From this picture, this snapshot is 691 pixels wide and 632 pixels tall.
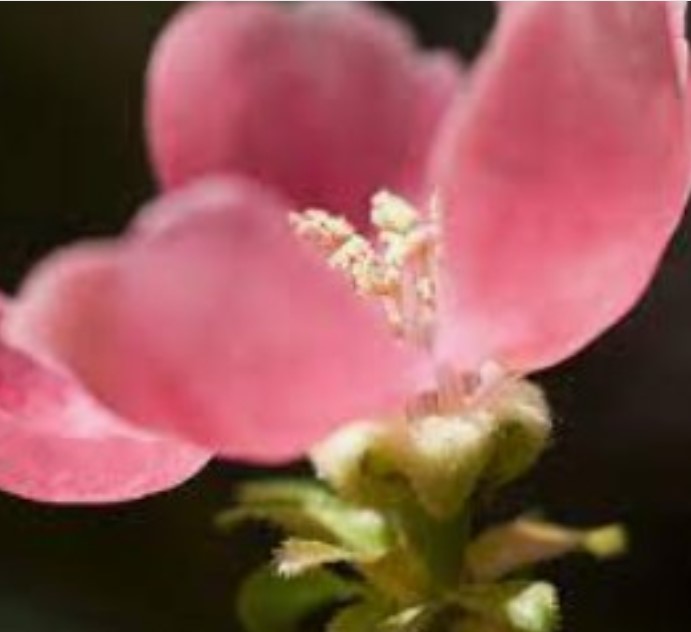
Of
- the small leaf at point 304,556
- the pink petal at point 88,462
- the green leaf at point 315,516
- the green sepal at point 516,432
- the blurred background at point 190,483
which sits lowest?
the blurred background at point 190,483

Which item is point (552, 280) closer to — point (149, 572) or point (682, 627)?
point (682, 627)

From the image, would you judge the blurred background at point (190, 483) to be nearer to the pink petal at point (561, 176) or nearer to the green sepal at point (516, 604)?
the pink petal at point (561, 176)

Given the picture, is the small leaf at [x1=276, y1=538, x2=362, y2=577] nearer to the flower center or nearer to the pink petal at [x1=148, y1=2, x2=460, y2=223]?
the flower center

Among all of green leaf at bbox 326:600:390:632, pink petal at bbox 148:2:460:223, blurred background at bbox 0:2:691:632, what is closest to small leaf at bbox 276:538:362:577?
green leaf at bbox 326:600:390:632

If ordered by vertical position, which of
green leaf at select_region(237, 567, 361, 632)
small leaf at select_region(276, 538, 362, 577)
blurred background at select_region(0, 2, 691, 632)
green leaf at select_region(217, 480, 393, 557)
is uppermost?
small leaf at select_region(276, 538, 362, 577)

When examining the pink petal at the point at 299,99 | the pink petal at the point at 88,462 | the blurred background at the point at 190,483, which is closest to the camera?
the pink petal at the point at 88,462

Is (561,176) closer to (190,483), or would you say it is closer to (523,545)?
(523,545)

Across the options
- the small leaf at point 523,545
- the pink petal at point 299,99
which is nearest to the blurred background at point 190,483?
the pink petal at point 299,99

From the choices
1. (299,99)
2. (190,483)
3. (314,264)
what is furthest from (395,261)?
(190,483)
